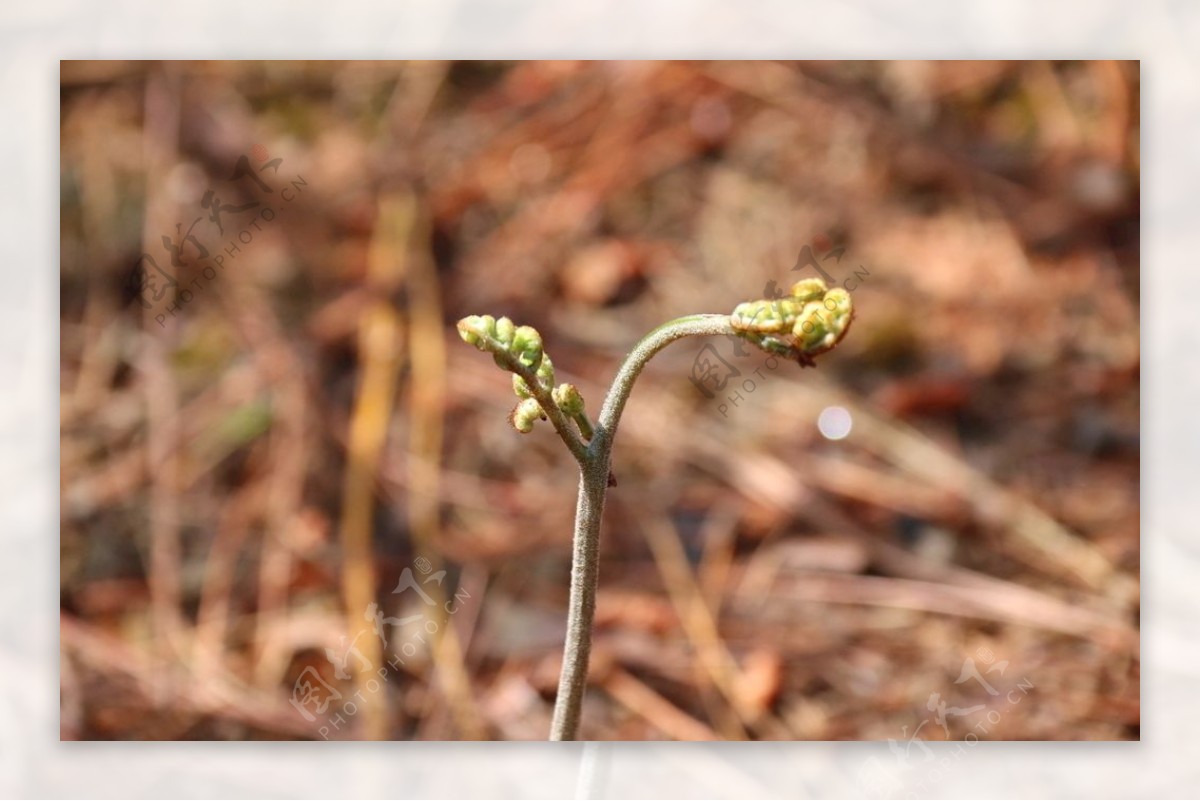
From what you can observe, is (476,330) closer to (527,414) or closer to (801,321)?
(527,414)

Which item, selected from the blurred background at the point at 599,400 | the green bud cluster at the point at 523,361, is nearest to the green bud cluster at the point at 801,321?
the green bud cluster at the point at 523,361

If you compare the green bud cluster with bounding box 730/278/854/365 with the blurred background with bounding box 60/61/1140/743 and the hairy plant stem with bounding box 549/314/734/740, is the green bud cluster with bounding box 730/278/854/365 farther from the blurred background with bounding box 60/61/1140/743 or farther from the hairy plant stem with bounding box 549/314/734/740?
the blurred background with bounding box 60/61/1140/743

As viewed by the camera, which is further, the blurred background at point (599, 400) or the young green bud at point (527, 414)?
Answer: the blurred background at point (599, 400)

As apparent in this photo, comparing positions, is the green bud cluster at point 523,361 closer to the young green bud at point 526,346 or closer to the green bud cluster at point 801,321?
the young green bud at point 526,346

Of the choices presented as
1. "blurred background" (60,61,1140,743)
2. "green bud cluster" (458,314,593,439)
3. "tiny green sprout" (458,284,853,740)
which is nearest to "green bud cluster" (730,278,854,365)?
"tiny green sprout" (458,284,853,740)

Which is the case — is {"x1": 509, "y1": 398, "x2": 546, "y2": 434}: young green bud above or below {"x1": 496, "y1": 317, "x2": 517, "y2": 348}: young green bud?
A: below

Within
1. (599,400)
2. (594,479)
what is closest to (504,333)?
(594,479)
